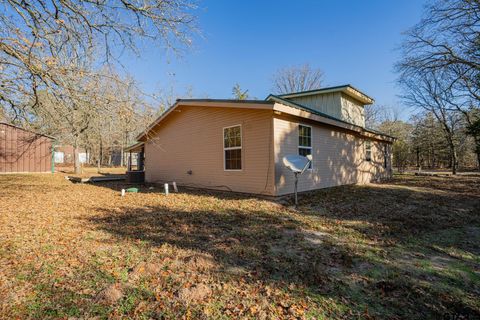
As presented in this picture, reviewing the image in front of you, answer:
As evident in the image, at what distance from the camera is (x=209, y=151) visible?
32.1 feet

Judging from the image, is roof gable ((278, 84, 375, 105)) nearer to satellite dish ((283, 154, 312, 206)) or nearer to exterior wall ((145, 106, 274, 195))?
exterior wall ((145, 106, 274, 195))

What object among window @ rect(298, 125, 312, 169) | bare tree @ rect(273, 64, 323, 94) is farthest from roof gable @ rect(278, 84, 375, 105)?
bare tree @ rect(273, 64, 323, 94)

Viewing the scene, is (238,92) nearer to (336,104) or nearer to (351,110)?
(351,110)

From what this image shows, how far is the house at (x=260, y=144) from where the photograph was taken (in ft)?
25.5

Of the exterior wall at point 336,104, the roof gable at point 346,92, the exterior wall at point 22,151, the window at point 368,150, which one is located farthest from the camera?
the exterior wall at point 22,151

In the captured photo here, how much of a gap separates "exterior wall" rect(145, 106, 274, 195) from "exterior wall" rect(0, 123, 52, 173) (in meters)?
9.49

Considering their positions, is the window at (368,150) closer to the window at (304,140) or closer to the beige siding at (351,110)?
the beige siding at (351,110)

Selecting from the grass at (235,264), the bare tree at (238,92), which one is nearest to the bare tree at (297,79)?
the bare tree at (238,92)

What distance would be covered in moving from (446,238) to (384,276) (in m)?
2.75

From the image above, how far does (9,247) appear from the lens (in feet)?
12.2

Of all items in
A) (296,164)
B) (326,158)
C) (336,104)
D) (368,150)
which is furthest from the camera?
(368,150)

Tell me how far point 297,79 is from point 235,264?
99.0ft

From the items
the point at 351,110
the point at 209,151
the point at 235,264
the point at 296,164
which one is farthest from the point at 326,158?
the point at 235,264

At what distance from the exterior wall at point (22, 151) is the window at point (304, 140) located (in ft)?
55.4
